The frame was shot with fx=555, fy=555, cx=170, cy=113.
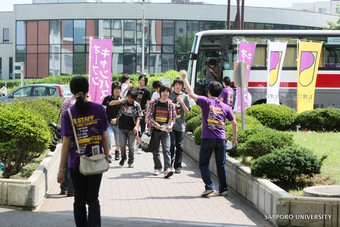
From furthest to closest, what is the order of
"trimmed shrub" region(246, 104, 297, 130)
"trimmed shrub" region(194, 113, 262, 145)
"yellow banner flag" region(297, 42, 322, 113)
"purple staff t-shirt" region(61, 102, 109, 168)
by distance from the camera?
"yellow banner flag" region(297, 42, 322, 113) → "trimmed shrub" region(246, 104, 297, 130) → "trimmed shrub" region(194, 113, 262, 145) → "purple staff t-shirt" region(61, 102, 109, 168)

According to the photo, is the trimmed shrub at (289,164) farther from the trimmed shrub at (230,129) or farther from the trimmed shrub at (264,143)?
the trimmed shrub at (230,129)

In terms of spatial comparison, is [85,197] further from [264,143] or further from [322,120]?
[322,120]

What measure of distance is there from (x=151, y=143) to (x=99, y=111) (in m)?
5.30

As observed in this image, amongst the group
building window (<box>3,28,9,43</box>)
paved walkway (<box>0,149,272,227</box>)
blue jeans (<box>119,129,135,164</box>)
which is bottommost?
paved walkway (<box>0,149,272,227</box>)

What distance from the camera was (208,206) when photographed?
8.52 metres

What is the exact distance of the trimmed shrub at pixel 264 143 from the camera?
975cm

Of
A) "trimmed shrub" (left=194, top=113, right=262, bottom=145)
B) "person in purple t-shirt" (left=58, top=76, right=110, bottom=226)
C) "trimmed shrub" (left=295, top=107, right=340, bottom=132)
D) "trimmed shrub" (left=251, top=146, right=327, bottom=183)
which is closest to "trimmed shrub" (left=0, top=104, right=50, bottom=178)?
"person in purple t-shirt" (left=58, top=76, right=110, bottom=226)

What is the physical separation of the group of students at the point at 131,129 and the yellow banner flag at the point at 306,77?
6.56 meters

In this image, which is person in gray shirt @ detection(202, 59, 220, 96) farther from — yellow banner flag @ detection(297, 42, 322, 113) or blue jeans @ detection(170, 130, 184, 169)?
blue jeans @ detection(170, 130, 184, 169)

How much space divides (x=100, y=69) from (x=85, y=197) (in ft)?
33.9

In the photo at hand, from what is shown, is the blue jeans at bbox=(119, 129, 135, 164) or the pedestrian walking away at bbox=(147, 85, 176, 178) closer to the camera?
the pedestrian walking away at bbox=(147, 85, 176, 178)

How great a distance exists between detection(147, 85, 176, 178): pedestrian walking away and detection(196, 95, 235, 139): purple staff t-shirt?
2051 mm

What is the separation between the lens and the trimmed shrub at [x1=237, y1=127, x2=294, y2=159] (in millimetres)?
9750

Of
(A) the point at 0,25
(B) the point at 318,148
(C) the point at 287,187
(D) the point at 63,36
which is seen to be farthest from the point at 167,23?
(C) the point at 287,187
